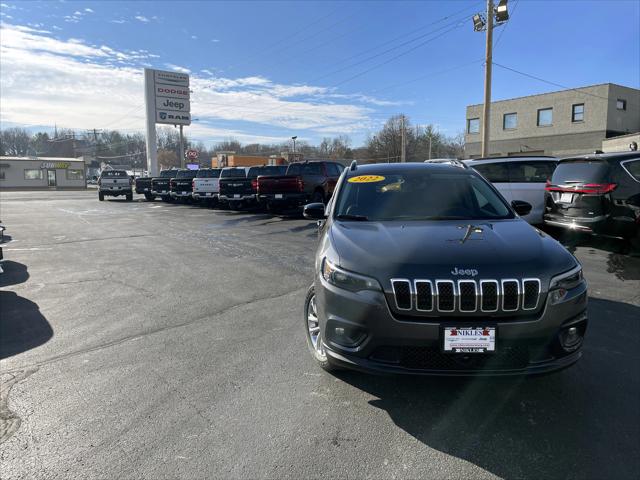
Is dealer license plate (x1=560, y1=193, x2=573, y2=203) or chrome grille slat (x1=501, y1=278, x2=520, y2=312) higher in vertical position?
dealer license plate (x1=560, y1=193, x2=573, y2=203)

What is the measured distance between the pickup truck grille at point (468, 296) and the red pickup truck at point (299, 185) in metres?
12.9

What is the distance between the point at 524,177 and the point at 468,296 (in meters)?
9.12

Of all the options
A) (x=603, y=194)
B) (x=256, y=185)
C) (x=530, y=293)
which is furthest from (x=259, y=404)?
(x=256, y=185)

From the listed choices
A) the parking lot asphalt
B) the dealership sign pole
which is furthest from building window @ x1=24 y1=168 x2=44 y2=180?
the parking lot asphalt

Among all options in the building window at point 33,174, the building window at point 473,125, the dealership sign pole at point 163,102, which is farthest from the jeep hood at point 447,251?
the building window at point 33,174

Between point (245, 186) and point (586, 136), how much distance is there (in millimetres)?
30026

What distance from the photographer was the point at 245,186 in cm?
1886

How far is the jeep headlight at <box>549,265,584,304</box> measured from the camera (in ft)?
9.19


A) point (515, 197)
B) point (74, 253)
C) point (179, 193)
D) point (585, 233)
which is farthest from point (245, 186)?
point (585, 233)

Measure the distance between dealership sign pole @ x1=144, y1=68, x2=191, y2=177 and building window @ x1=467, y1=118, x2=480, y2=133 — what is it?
2945cm

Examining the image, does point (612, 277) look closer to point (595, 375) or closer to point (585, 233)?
point (585, 233)

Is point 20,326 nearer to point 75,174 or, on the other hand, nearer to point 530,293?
point 530,293

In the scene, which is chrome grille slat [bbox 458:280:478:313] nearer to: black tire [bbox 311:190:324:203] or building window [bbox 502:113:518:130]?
black tire [bbox 311:190:324:203]

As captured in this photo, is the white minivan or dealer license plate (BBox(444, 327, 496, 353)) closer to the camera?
dealer license plate (BBox(444, 327, 496, 353))
